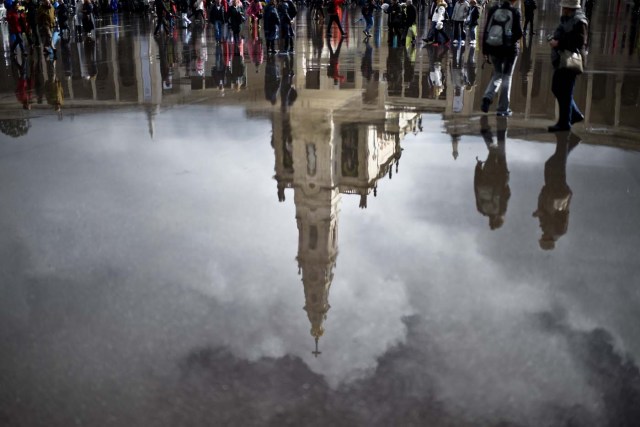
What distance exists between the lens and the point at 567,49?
33.9ft

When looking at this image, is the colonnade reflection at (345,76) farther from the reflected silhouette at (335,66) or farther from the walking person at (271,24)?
the walking person at (271,24)

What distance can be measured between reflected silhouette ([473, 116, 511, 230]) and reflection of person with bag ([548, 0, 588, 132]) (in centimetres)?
95

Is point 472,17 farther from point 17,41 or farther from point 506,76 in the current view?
point 506,76

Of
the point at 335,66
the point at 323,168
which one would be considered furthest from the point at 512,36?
the point at 335,66

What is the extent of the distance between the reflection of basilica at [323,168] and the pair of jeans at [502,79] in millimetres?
1245

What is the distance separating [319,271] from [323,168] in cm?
555

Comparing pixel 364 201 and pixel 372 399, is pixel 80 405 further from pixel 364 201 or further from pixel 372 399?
pixel 364 201

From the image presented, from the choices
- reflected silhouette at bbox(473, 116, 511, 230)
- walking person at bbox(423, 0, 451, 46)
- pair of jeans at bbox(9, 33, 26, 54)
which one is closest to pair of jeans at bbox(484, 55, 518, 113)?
reflected silhouette at bbox(473, 116, 511, 230)

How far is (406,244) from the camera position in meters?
6.29

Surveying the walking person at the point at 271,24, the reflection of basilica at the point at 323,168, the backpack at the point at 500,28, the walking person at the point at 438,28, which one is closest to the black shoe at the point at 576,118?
the backpack at the point at 500,28

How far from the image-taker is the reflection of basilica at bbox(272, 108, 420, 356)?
5.67 m

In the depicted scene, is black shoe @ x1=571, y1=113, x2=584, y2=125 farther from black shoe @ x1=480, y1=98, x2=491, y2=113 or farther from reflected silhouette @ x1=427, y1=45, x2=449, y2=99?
reflected silhouette @ x1=427, y1=45, x2=449, y2=99

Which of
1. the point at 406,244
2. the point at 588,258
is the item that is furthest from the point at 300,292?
the point at 588,258

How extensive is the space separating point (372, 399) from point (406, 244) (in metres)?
2.46
